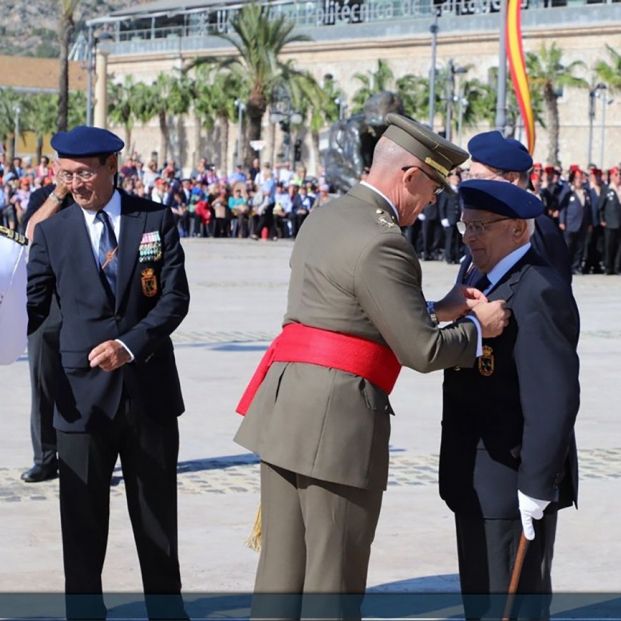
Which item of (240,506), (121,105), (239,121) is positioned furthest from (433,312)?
(121,105)

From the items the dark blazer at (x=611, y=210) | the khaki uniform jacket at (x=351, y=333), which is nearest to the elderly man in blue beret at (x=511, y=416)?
the khaki uniform jacket at (x=351, y=333)

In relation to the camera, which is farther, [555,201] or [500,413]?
[555,201]

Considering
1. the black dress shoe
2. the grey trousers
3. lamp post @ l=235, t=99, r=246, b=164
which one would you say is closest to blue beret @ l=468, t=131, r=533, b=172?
the grey trousers

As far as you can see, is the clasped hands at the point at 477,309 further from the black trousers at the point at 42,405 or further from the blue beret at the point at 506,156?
the black trousers at the point at 42,405

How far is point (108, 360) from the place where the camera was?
229 inches

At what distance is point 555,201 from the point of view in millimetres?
28141

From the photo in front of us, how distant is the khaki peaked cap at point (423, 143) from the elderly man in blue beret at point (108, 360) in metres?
1.52

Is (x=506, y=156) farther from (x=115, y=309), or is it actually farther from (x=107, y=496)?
(x=107, y=496)

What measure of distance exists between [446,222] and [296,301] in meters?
24.9

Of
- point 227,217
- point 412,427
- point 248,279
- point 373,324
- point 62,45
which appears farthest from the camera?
point 62,45

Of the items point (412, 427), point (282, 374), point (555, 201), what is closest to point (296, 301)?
point (282, 374)

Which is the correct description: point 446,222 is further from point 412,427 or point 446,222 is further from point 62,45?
point 62,45

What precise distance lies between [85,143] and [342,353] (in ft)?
5.44

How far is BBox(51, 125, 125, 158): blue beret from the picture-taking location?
5828 mm
